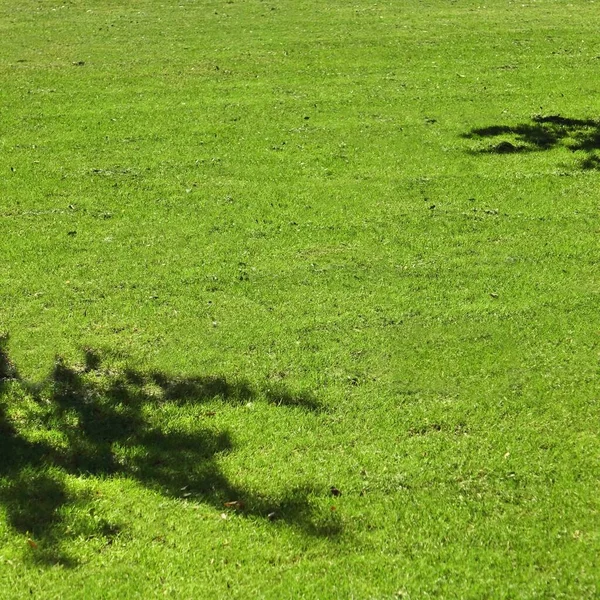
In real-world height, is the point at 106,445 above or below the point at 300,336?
below

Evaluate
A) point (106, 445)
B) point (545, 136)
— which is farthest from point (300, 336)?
point (545, 136)

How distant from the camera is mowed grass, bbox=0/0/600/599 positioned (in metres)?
4.92

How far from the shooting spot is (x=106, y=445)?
5852 mm

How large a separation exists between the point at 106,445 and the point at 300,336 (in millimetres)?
2081

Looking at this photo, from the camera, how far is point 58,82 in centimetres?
1491

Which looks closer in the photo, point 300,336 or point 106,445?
point 106,445

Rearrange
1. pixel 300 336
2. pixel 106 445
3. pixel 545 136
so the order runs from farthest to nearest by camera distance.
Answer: pixel 545 136 → pixel 300 336 → pixel 106 445

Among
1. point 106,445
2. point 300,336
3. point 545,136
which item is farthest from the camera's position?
point 545,136

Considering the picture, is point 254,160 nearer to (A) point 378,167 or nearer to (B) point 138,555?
(A) point 378,167

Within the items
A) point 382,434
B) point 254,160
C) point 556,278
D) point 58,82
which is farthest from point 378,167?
point 58,82

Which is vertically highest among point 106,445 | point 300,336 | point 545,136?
point 545,136

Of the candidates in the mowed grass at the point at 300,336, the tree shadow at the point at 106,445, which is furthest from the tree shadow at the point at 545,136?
the tree shadow at the point at 106,445

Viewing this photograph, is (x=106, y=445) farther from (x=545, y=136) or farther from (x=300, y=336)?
(x=545, y=136)

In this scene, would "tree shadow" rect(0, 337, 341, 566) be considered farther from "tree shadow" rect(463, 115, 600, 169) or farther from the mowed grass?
"tree shadow" rect(463, 115, 600, 169)
